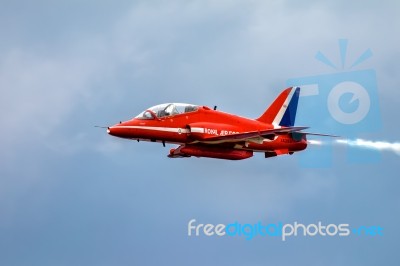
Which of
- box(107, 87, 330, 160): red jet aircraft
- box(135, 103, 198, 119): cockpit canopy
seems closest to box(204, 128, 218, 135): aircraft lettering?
box(107, 87, 330, 160): red jet aircraft

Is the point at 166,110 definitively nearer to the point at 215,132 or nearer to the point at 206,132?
the point at 206,132

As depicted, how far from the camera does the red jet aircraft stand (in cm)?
7306

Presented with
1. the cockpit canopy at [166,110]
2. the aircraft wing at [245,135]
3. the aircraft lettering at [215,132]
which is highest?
the cockpit canopy at [166,110]

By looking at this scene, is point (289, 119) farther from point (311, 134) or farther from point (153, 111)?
point (153, 111)

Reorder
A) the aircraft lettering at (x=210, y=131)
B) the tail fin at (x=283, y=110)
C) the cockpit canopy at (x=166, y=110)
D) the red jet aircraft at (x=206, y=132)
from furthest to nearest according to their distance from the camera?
the tail fin at (x=283, y=110)
the aircraft lettering at (x=210, y=131)
the cockpit canopy at (x=166, y=110)
the red jet aircraft at (x=206, y=132)

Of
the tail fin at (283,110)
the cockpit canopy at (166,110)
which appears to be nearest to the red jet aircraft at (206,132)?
the cockpit canopy at (166,110)

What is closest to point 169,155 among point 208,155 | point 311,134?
point 208,155

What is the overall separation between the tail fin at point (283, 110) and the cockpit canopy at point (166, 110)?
24.3 feet

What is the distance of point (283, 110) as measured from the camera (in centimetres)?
8019

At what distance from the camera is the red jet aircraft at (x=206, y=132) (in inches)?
2876

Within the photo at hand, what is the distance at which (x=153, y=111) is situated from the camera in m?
73.6

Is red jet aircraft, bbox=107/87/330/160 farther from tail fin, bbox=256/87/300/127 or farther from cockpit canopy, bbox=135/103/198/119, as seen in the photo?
tail fin, bbox=256/87/300/127

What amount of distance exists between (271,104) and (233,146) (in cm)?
656

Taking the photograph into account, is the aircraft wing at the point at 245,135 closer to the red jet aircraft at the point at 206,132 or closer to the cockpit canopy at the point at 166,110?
the red jet aircraft at the point at 206,132
